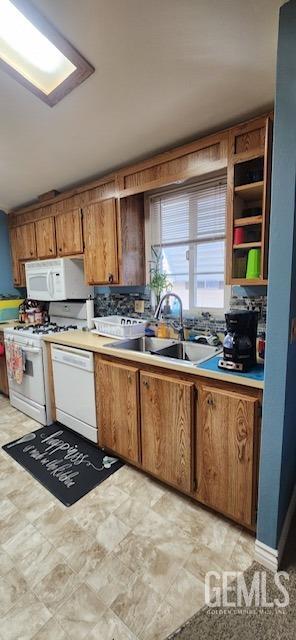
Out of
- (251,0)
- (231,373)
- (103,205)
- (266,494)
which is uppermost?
(251,0)

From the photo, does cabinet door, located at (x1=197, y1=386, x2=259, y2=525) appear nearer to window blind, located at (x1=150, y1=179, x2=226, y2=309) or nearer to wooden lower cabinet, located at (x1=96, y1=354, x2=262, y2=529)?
wooden lower cabinet, located at (x1=96, y1=354, x2=262, y2=529)

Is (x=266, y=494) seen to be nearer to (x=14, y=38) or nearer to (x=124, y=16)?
(x=124, y=16)

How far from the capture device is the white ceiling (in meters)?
1.08

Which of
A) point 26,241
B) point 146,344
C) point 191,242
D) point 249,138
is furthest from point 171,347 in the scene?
point 26,241

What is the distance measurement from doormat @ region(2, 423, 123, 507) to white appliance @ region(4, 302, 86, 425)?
24 centimetres

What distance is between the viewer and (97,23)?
112cm

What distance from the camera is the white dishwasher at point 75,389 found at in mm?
2131

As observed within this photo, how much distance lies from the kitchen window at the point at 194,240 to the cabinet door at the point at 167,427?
804 mm

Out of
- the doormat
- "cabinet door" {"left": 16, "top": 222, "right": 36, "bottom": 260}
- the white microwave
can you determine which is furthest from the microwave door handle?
the doormat

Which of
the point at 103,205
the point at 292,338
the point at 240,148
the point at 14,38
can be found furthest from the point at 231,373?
the point at 14,38

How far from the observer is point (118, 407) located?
76.5 inches

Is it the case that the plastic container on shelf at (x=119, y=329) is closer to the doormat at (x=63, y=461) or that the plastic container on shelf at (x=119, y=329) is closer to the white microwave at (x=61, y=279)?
the white microwave at (x=61, y=279)

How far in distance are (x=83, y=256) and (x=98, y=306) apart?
22.4 inches

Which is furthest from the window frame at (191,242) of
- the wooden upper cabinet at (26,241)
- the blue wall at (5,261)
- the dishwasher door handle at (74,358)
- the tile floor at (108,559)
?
the blue wall at (5,261)
